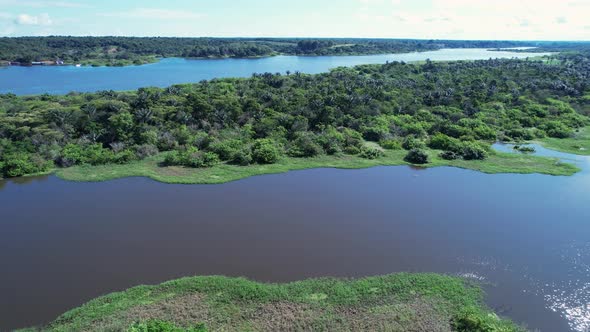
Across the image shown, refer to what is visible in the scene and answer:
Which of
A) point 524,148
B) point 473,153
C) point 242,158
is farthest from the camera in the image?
point 524,148

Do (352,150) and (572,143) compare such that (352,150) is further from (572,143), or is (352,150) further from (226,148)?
(572,143)

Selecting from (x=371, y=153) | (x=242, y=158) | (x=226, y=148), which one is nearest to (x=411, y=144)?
(x=371, y=153)

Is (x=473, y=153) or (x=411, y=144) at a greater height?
(x=411, y=144)

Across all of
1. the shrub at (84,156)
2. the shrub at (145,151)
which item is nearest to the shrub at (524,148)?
the shrub at (145,151)

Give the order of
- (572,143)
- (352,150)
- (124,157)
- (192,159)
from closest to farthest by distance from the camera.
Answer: (192,159)
(124,157)
(352,150)
(572,143)

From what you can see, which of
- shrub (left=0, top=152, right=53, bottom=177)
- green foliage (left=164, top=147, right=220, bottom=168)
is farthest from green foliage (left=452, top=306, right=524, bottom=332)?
shrub (left=0, top=152, right=53, bottom=177)

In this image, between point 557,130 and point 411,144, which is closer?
point 411,144

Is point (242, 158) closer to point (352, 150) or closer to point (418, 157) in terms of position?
point (352, 150)

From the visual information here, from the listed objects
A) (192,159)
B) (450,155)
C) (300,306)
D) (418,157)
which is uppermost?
(192,159)
